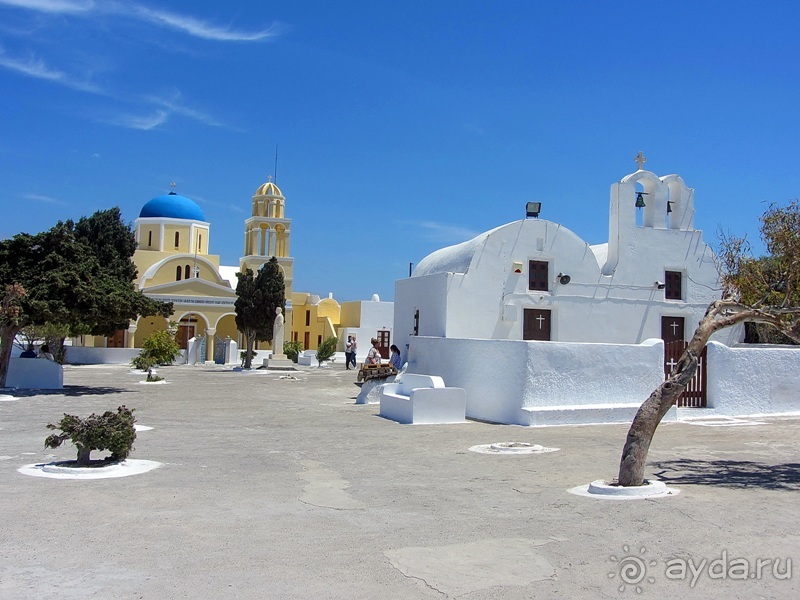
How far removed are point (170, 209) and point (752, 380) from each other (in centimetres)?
4086

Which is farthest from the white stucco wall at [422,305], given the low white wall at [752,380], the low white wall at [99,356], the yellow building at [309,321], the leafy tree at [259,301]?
the yellow building at [309,321]

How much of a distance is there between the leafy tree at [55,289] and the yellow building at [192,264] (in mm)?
19879

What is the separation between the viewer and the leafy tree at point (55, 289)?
63.3ft

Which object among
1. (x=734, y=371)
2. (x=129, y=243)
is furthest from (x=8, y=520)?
(x=129, y=243)

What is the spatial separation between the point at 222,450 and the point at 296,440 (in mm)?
1548

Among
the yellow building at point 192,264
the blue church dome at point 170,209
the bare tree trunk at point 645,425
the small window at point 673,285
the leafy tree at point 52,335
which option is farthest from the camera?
the blue church dome at point 170,209

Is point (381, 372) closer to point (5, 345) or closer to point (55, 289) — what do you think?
point (55, 289)

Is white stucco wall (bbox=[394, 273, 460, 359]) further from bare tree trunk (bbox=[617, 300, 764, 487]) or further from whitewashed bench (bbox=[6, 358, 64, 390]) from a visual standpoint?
bare tree trunk (bbox=[617, 300, 764, 487])

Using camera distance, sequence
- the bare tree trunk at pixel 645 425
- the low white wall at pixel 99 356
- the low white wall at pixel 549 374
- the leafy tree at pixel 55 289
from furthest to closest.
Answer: the low white wall at pixel 99 356, the leafy tree at pixel 55 289, the low white wall at pixel 549 374, the bare tree trunk at pixel 645 425

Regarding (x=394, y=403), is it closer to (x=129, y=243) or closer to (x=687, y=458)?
(x=687, y=458)

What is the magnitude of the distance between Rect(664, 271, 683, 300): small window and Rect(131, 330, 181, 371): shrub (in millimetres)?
19095

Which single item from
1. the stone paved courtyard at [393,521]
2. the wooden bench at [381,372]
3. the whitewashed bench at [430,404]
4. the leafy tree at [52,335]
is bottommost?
the stone paved courtyard at [393,521]

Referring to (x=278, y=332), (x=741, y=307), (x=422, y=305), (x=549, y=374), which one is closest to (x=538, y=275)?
(x=422, y=305)

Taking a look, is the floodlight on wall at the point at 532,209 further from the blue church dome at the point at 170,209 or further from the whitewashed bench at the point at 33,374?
the blue church dome at the point at 170,209
